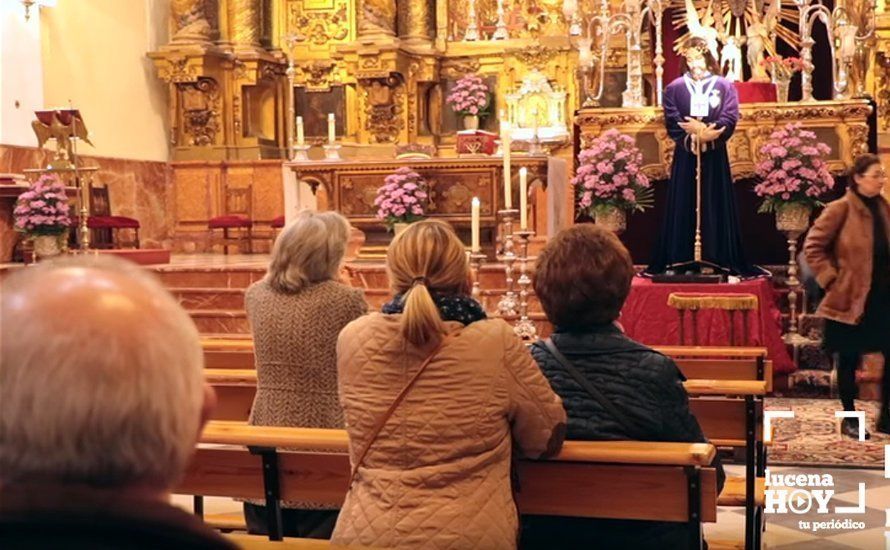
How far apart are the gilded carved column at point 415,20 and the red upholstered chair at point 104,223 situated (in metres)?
4.06

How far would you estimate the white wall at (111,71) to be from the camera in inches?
566

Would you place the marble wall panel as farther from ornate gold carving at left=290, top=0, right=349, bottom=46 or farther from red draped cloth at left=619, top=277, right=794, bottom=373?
red draped cloth at left=619, top=277, right=794, bottom=373

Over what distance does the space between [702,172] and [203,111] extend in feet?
26.5

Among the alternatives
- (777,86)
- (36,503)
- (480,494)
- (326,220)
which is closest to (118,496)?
(36,503)

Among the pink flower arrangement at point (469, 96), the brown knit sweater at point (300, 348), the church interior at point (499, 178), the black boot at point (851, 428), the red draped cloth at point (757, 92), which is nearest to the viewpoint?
the brown knit sweater at point (300, 348)

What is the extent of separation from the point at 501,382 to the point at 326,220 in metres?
1.14

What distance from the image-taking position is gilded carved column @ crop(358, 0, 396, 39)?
15828 mm

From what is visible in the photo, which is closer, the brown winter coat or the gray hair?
the gray hair

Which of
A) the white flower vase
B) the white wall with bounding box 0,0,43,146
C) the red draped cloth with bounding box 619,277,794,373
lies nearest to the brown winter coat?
the red draped cloth with bounding box 619,277,794,373

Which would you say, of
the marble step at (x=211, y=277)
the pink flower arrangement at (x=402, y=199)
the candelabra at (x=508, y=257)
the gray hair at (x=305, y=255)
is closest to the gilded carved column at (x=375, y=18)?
the pink flower arrangement at (x=402, y=199)

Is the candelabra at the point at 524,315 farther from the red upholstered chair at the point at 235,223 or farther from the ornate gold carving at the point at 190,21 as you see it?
the ornate gold carving at the point at 190,21

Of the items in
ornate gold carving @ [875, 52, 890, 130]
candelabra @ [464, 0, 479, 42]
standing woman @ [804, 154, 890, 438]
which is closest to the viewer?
standing woman @ [804, 154, 890, 438]

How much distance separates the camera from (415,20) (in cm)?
1597

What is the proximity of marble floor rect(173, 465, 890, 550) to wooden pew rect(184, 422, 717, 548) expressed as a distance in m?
1.86
